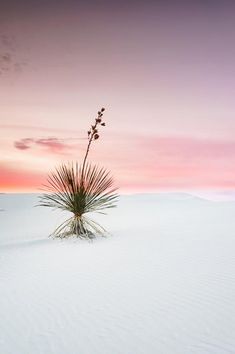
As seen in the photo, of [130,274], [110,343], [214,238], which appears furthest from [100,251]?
[110,343]

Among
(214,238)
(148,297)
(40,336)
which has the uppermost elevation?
(214,238)

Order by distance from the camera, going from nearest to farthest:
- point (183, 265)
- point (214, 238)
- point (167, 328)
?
1. point (167, 328)
2. point (183, 265)
3. point (214, 238)

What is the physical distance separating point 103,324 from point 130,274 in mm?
1909

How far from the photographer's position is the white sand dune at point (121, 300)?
345cm

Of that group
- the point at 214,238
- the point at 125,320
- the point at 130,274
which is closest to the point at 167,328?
the point at 125,320

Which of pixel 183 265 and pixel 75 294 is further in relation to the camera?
pixel 183 265

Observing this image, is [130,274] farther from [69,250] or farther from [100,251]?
[69,250]

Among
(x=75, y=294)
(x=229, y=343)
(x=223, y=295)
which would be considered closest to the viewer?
(x=229, y=343)

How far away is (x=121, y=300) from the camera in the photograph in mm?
4574

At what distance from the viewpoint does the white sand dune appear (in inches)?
136

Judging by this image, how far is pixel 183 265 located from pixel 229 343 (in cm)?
284

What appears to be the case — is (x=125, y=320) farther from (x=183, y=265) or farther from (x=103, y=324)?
(x=183, y=265)

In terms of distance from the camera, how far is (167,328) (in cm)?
368

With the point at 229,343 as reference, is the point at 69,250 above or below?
above
